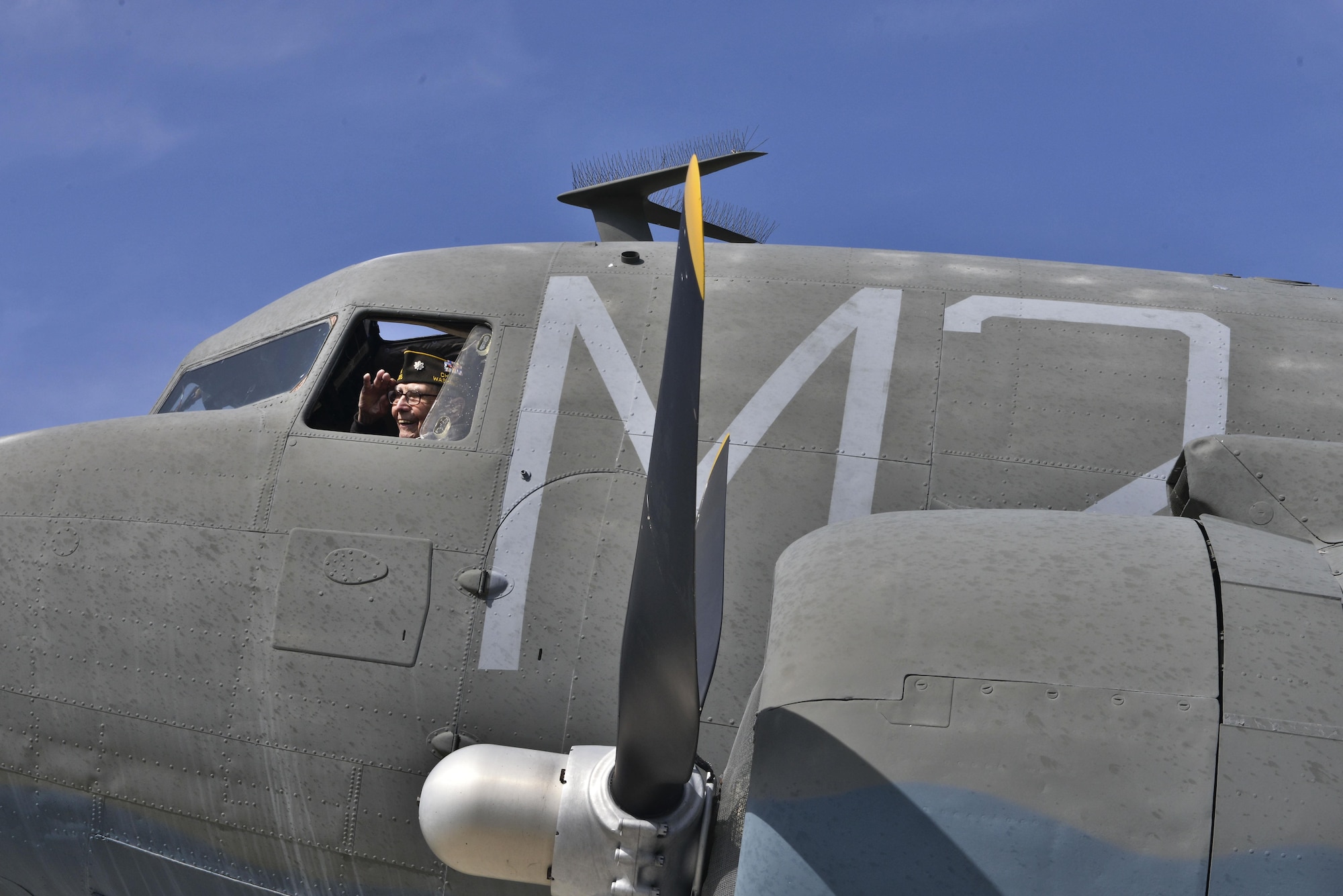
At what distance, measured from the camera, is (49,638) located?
715 centimetres

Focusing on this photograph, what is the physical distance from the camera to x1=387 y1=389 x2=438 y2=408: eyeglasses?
788cm

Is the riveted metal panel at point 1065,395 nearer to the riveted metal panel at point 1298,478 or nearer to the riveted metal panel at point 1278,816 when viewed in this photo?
the riveted metal panel at point 1298,478

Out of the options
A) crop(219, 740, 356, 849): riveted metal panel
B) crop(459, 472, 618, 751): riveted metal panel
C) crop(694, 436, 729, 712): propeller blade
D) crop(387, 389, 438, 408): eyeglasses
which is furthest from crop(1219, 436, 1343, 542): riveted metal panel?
crop(219, 740, 356, 849): riveted metal panel

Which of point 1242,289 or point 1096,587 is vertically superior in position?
point 1242,289

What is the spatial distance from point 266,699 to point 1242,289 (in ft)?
22.6

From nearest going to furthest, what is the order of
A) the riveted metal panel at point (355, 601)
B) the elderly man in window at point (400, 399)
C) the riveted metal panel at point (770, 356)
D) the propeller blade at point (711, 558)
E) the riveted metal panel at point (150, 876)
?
1. the propeller blade at point (711, 558)
2. the riveted metal panel at point (355, 601)
3. the riveted metal panel at point (150, 876)
4. the riveted metal panel at point (770, 356)
5. the elderly man in window at point (400, 399)

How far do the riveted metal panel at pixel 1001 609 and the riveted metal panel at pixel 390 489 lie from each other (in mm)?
2380

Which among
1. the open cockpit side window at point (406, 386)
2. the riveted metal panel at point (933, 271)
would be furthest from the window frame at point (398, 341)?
the riveted metal panel at point (933, 271)

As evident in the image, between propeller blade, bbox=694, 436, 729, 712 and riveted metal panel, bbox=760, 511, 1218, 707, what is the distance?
0.53 metres

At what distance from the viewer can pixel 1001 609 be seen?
502cm

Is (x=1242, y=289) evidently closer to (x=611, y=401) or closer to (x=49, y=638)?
(x=611, y=401)

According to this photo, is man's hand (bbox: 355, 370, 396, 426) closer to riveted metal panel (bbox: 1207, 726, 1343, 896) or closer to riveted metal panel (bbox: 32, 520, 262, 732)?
riveted metal panel (bbox: 32, 520, 262, 732)

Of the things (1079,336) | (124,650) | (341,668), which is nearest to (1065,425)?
(1079,336)

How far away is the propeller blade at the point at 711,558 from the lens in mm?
6012
